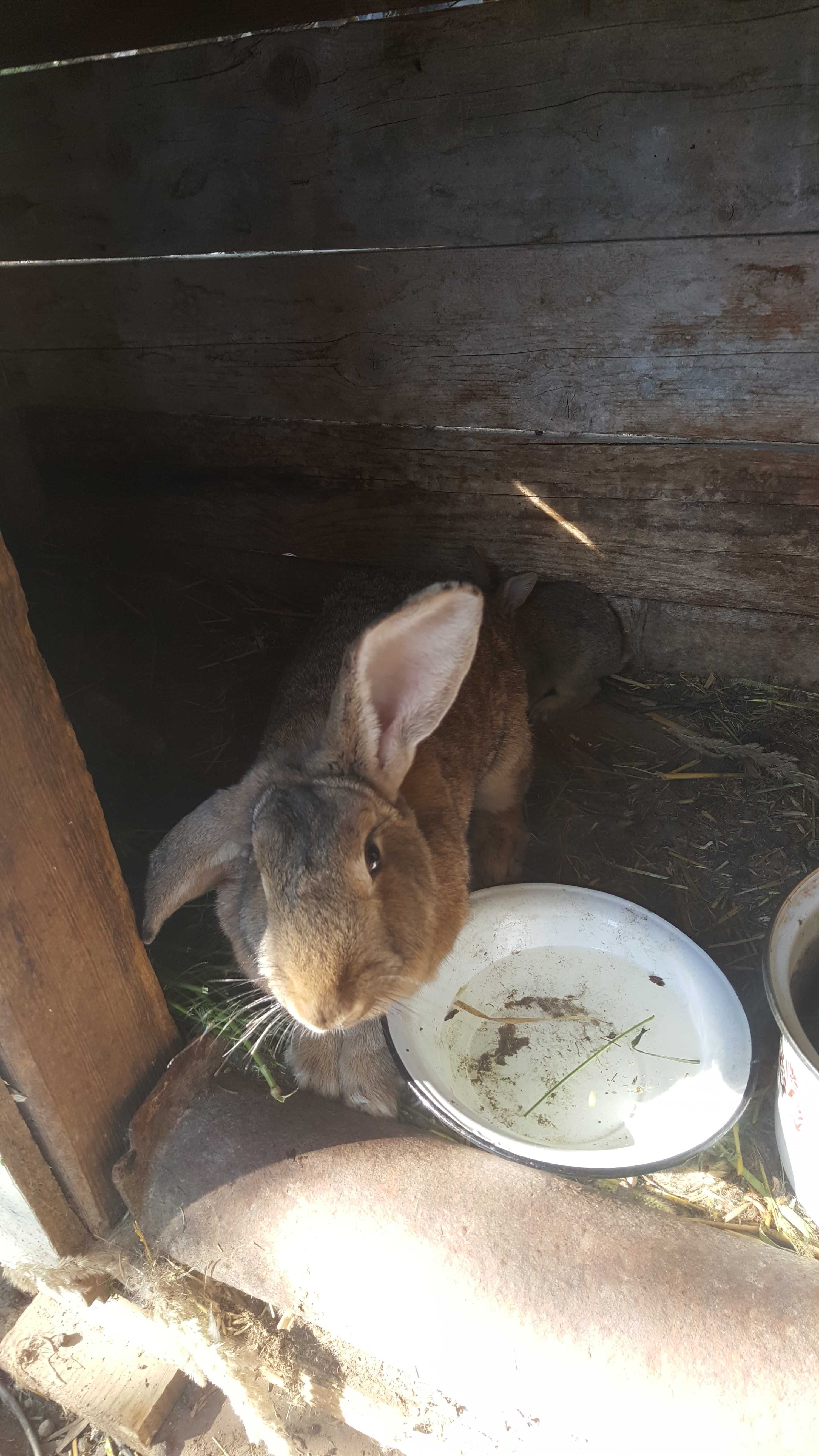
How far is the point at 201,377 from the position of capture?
11.4ft

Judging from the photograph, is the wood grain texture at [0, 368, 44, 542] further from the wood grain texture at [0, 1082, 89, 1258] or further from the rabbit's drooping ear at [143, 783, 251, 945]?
the wood grain texture at [0, 1082, 89, 1258]

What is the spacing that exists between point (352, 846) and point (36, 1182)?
1012 mm

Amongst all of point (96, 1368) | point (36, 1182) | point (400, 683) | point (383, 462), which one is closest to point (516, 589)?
point (383, 462)

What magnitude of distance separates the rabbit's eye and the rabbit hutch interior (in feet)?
1.74

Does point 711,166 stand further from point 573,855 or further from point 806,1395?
point 806,1395

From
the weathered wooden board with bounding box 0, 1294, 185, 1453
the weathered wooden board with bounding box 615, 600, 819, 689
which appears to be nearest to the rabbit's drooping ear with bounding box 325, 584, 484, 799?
the weathered wooden board with bounding box 0, 1294, 185, 1453

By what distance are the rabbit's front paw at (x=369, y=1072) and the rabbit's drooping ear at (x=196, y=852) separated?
56 centimetres

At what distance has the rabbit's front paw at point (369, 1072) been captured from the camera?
2.24 metres

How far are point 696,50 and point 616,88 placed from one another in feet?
0.72

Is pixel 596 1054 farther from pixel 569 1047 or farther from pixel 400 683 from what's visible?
pixel 400 683

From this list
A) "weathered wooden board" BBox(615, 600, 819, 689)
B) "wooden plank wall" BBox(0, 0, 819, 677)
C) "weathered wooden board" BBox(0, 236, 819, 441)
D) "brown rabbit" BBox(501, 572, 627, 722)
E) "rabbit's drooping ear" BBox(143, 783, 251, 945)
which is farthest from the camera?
"brown rabbit" BBox(501, 572, 627, 722)

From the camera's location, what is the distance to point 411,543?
360 cm

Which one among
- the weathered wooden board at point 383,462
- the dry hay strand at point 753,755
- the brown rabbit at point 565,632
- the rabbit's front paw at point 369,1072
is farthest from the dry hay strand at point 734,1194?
the weathered wooden board at point 383,462

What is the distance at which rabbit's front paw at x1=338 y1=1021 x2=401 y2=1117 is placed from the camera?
2.24m
